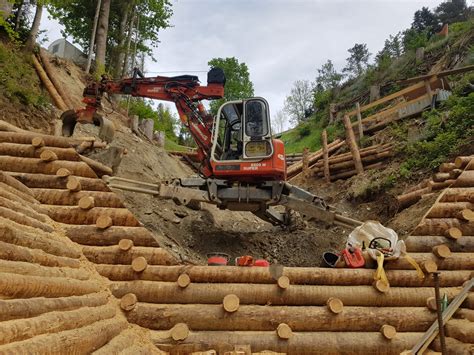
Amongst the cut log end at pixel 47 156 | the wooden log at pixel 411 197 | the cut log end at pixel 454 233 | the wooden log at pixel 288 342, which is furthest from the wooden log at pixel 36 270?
the wooden log at pixel 411 197

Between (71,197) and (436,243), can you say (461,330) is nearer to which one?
(436,243)

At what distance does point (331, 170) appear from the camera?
49.2 feet

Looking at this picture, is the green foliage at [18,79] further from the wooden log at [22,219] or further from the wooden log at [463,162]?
the wooden log at [463,162]

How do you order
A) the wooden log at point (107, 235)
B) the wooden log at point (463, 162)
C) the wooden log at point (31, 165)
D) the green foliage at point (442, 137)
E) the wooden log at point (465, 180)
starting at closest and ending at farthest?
1. the wooden log at point (107, 235)
2. the wooden log at point (31, 165)
3. the wooden log at point (465, 180)
4. the wooden log at point (463, 162)
5. the green foliage at point (442, 137)

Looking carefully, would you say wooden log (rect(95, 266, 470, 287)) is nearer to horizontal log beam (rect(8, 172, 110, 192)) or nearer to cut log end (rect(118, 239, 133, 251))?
cut log end (rect(118, 239, 133, 251))

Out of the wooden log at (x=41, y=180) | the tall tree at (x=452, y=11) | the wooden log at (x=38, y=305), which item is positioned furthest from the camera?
the tall tree at (x=452, y=11)

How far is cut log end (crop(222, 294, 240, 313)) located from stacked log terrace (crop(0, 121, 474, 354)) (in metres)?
0.01

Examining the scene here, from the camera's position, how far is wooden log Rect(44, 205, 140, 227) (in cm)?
509

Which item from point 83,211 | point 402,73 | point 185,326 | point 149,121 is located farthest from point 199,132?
point 402,73

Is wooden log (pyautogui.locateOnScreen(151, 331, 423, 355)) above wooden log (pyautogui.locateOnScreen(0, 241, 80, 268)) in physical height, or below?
below

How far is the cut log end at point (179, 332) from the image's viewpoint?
415cm

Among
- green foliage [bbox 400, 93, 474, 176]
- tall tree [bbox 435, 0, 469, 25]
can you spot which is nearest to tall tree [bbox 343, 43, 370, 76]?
tall tree [bbox 435, 0, 469, 25]

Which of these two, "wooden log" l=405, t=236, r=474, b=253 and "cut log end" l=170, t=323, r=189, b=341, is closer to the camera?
"cut log end" l=170, t=323, r=189, b=341

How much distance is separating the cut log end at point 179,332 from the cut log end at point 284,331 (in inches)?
41.4
